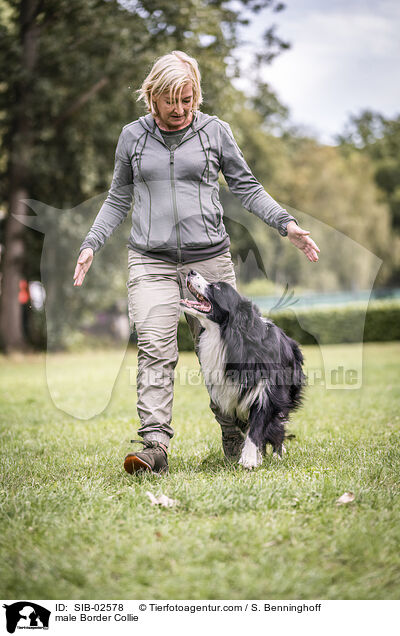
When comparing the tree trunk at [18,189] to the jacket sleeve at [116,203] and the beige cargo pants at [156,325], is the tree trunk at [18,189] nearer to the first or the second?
the jacket sleeve at [116,203]

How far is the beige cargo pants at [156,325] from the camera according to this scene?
345 cm

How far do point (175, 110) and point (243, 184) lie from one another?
2.01 ft

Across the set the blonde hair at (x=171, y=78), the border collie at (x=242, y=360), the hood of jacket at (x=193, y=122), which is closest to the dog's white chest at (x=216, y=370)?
the border collie at (x=242, y=360)

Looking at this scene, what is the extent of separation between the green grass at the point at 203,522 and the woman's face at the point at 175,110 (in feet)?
6.45

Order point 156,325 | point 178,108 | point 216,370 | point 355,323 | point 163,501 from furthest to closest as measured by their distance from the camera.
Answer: point 355,323 < point 216,370 < point 156,325 < point 178,108 < point 163,501

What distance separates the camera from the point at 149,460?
10.8 feet

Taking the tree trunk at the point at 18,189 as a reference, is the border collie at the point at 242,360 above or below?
below

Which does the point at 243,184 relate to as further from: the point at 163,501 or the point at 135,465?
the point at 163,501

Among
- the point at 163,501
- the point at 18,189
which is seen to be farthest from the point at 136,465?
the point at 18,189

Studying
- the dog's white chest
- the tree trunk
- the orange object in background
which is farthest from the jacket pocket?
the orange object in background

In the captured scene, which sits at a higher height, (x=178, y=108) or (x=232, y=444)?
(x=178, y=108)

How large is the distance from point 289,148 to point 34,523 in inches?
1414

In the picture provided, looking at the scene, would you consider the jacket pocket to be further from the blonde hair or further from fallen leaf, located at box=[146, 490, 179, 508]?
fallen leaf, located at box=[146, 490, 179, 508]
